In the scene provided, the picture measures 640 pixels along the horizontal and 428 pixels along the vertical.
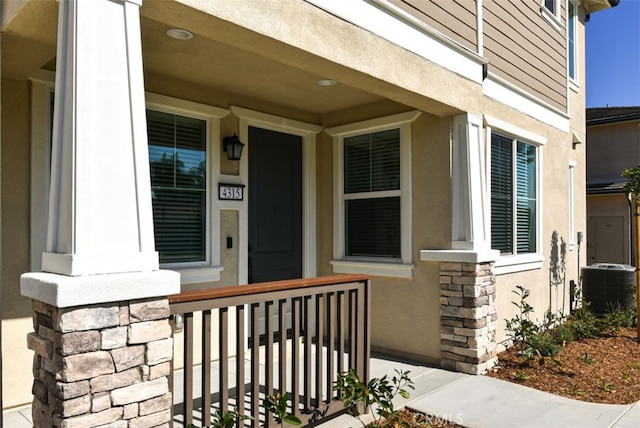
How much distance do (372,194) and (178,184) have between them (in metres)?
2.26

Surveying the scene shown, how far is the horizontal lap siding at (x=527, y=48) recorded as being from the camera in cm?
532

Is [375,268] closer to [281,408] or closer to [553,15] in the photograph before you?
[281,408]

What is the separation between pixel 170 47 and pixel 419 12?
7.27ft

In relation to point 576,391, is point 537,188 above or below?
above

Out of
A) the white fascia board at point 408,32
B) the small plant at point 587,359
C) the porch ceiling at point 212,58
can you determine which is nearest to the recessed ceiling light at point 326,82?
the porch ceiling at point 212,58

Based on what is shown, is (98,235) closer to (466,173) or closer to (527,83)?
(466,173)

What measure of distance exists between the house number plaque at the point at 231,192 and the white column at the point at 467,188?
2.23 m

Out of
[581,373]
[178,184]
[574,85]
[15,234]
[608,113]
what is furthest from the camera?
[608,113]

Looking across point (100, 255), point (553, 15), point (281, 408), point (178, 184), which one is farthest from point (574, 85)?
point (100, 255)

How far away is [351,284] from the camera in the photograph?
3594 mm

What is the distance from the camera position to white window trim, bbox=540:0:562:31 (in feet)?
21.1

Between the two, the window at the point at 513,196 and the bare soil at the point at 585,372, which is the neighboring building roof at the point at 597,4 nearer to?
the window at the point at 513,196

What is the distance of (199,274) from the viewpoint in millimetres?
4504

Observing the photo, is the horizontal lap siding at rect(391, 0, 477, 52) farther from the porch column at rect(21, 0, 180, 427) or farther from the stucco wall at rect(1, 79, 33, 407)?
the stucco wall at rect(1, 79, 33, 407)
